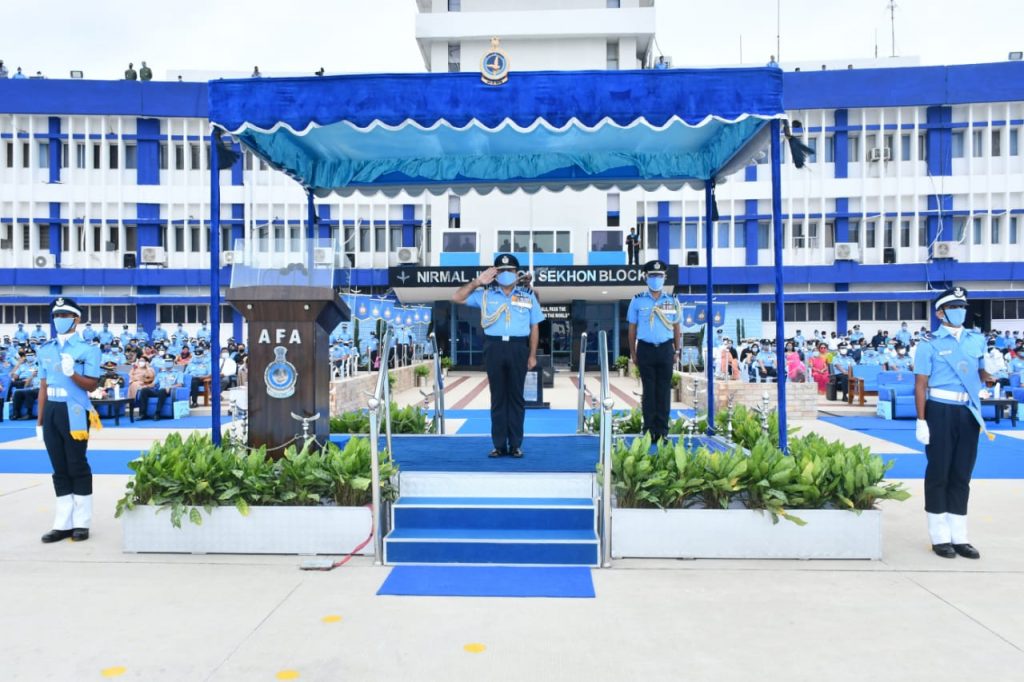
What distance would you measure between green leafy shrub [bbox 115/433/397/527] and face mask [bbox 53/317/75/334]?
137 centimetres

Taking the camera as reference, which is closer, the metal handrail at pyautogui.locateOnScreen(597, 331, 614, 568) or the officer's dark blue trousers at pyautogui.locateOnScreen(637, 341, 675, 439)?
the metal handrail at pyautogui.locateOnScreen(597, 331, 614, 568)

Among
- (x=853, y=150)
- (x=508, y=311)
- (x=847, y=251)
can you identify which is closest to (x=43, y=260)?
(x=847, y=251)

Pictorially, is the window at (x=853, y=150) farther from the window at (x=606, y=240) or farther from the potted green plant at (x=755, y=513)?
the potted green plant at (x=755, y=513)

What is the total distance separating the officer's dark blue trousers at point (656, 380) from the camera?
7.76 m

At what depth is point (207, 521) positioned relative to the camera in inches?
233

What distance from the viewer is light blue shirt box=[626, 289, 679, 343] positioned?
25.4ft

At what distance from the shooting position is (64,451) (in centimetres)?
638

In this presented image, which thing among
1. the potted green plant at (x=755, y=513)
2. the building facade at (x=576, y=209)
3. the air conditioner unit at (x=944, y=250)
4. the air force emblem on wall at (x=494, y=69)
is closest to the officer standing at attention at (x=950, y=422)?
the potted green plant at (x=755, y=513)

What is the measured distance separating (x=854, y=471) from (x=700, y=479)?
3.78ft

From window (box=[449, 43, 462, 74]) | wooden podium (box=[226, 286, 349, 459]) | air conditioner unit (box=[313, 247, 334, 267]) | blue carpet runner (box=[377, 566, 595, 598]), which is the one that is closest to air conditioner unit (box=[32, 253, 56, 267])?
window (box=[449, 43, 462, 74])

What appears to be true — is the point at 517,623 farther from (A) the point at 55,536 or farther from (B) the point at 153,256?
(B) the point at 153,256

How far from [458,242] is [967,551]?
28347mm

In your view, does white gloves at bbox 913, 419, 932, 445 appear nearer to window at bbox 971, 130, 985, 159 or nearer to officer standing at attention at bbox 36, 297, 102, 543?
officer standing at attention at bbox 36, 297, 102, 543

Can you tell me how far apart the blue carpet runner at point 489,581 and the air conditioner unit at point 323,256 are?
8.81ft
